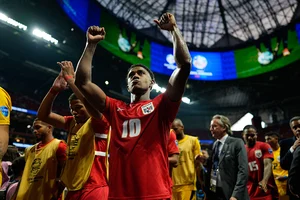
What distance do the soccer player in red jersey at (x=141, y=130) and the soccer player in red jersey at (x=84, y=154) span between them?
582mm

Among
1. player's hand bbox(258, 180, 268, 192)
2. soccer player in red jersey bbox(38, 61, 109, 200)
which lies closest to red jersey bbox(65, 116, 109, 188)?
soccer player in red jersey bbox(38, 61, 109, 200)

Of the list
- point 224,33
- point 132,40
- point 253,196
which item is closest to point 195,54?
point 224,33

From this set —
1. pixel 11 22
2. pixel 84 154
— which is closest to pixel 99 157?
pixel 84 154

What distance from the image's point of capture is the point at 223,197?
3.53 metres

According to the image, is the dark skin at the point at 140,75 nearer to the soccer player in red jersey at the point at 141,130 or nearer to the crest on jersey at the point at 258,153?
the soccer player in red jersey at the point at 141,130

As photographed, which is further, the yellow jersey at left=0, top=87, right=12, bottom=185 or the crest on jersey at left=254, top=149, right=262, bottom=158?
the crest on jersey at left=254, top=149, right=262, bottom=158

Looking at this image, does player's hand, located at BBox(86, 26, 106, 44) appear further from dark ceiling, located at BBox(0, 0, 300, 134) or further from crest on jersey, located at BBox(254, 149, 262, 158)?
dark ceiling, located at BBox(0, 0, 300, 134)

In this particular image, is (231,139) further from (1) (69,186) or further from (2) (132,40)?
(2) (132,40)

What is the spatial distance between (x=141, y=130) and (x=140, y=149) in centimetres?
15

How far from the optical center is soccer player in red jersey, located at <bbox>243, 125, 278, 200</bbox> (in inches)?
189

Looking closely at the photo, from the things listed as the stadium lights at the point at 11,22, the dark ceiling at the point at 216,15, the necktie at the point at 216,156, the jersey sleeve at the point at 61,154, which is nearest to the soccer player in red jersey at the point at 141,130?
the jersey sleeve at the point at 61,154

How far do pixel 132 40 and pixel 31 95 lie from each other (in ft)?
31.4

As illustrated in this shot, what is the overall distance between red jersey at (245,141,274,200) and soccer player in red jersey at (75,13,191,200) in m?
3.69

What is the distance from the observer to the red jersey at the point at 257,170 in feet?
15.8
